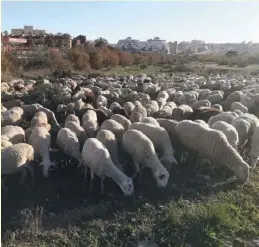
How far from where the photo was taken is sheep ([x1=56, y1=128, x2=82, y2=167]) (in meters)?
10.4

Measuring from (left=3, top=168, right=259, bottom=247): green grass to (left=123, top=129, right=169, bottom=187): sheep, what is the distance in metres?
0.95

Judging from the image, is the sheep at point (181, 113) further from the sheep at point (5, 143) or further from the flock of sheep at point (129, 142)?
the sheep at point (5, 143)

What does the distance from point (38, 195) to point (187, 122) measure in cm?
493

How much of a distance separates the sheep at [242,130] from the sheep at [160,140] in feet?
8.11

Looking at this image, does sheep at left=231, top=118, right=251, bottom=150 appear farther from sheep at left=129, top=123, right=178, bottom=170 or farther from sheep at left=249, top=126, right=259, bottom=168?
sheep at left=129, top=123, right=178, bottom=170

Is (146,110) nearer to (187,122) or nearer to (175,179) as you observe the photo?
(187,122)

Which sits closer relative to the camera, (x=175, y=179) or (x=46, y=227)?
(x=46, y=227)

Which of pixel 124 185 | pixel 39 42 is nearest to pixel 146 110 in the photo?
pixel 124 185

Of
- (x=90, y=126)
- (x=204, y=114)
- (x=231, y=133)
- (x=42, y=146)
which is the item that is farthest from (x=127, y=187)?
(x=204, y=114)

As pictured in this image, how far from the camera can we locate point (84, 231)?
730cm

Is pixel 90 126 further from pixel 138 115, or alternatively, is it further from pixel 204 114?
pixel 204 114

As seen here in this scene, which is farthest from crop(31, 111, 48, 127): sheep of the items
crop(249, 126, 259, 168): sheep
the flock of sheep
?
crop(249, 126, 259, 168): sheep

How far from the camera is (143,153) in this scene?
33.1 feet

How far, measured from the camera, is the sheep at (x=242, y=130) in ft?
39.3
